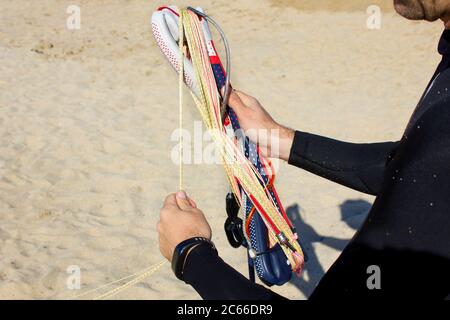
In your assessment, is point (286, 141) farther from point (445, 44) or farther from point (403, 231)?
point (403, 231)

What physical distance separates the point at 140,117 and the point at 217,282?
175 inches

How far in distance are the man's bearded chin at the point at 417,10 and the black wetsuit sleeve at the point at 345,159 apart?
0.56 meters

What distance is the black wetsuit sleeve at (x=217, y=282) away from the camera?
3.51ft

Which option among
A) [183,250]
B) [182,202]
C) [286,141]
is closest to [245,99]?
[286,141]

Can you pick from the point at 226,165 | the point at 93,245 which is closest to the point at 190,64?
the point at 226,165

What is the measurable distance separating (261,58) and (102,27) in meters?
3.02

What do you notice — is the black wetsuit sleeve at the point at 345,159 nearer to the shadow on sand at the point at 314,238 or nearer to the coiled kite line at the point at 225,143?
the coiled kite line at the point at 225,143

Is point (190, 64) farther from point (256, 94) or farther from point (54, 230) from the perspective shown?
point (256, 94)

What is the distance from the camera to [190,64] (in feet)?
5.68

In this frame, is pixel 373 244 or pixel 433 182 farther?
pixel 373 244

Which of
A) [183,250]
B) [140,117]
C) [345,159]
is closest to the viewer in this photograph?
[183,250]

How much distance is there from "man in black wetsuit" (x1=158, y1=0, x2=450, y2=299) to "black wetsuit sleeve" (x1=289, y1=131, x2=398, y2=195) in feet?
1.48

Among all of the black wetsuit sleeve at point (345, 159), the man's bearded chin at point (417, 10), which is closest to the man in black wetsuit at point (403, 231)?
the man's bearded chin at point (417, 10)

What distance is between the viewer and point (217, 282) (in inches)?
42.5
